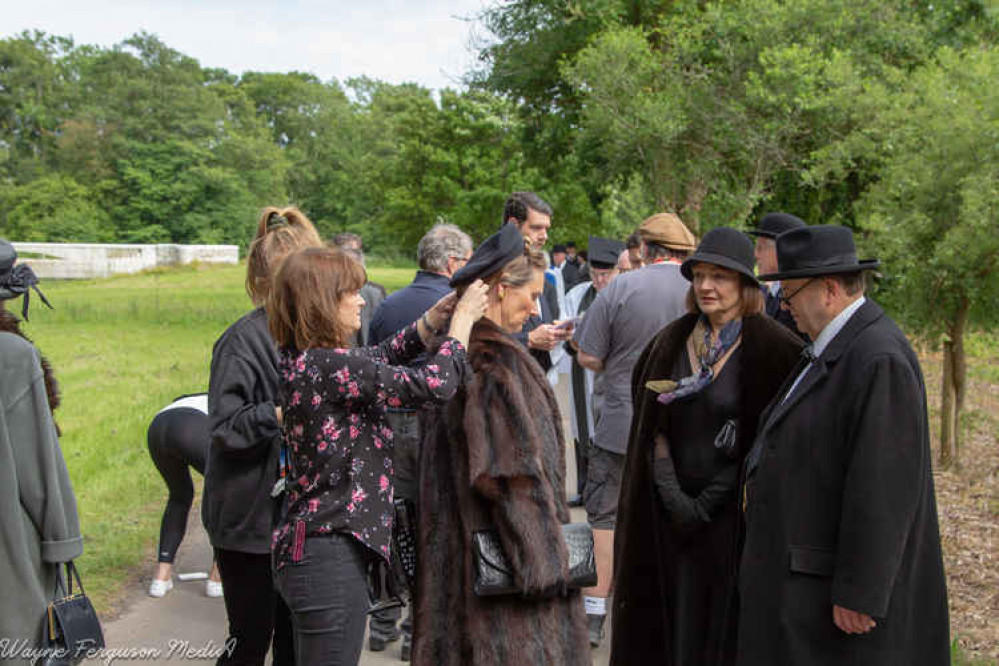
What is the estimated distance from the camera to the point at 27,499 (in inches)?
114

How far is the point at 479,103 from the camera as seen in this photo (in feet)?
73.7

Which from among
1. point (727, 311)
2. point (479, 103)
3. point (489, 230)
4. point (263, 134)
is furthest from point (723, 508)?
point (263, 134)

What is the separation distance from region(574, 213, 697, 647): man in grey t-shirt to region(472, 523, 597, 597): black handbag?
176 centimetres

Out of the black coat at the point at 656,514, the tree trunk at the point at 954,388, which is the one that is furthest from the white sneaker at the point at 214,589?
the tree trunk at the point at 954,388

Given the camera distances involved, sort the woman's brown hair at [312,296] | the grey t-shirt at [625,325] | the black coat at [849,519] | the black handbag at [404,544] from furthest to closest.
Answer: the grey t-shirt at [625,325]
the black handbag at [404,544]
the woman's brown hair at [312,296]
the black coat at [849,519]

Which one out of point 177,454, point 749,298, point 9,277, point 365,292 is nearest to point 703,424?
point 749,298

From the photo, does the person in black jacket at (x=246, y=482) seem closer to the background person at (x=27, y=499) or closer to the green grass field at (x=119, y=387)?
the background person at (x=27, y=499)

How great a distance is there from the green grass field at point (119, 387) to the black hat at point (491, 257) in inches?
142

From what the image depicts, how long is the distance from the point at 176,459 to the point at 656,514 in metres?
3.04

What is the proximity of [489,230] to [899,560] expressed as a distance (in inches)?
1005

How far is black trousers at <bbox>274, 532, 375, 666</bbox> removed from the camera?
9.37 ft

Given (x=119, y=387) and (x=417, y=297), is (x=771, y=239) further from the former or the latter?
(x=119, y=387)

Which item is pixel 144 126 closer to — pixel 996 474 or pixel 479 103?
pixel 479 103

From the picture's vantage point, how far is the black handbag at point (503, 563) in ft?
9.82
